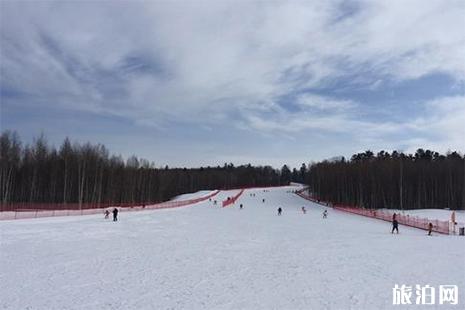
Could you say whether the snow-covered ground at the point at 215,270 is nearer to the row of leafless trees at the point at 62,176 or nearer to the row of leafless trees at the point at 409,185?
the row of leafless trees at the point at 62,176

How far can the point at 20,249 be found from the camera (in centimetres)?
2195

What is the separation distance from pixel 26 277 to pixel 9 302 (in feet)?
11.8

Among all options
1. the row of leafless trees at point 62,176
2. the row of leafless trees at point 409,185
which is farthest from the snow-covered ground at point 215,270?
the row of leafless trees at point 409,185

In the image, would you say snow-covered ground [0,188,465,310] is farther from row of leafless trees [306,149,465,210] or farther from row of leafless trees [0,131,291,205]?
row of leafless trees [306,149,465,210]

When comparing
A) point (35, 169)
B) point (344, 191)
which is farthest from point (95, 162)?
point (344, 191)

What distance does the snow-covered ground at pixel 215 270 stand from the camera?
491 inches

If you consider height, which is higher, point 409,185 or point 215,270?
point 409,185

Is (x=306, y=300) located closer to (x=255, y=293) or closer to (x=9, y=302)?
(x=255, y=293)

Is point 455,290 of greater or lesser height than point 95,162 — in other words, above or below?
below

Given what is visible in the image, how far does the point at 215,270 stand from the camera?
17.4 m

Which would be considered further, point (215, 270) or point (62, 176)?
point (62, 176)

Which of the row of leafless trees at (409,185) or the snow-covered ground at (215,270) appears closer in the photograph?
the snow-covered ground at (215,270)

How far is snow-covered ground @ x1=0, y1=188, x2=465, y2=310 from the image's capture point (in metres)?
12.5

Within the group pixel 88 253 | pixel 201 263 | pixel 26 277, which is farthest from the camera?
pixel 88 253
